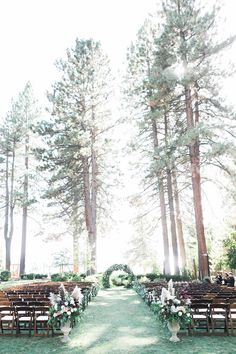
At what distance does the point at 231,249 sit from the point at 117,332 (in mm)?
18280

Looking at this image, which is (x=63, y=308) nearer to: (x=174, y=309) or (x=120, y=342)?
(x=120, y=342)

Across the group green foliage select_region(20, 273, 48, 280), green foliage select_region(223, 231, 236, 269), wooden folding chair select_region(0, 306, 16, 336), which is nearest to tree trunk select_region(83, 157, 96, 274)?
green foliage select_region(20, 273, 48, 280)

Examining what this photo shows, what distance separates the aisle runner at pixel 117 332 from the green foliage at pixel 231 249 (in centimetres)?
1309

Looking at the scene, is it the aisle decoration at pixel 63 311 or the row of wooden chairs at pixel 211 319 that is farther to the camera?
the row of wooden chairs at pixel 211 319

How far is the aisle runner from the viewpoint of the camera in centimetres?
797

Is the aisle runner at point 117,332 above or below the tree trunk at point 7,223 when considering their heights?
below

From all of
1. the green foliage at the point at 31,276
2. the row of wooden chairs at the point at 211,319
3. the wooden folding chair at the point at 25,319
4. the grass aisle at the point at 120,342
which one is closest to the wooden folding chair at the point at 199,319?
the row of wooden chairs at the point at 211,319

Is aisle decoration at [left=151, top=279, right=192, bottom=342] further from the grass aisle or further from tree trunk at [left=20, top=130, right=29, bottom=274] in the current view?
tree trunk at [left=20, top=130, right=29, bottom=274]

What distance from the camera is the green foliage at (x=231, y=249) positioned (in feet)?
83.1

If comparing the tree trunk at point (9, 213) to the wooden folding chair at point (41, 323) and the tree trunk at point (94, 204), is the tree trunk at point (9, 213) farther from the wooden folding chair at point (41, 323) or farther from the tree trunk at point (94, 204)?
the wooden folding chair at point (41, 323)

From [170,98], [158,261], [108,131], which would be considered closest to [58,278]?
[108,131]

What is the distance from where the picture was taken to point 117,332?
31.7ft

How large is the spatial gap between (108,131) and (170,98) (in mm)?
10530

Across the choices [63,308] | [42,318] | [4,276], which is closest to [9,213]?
[4,276]
